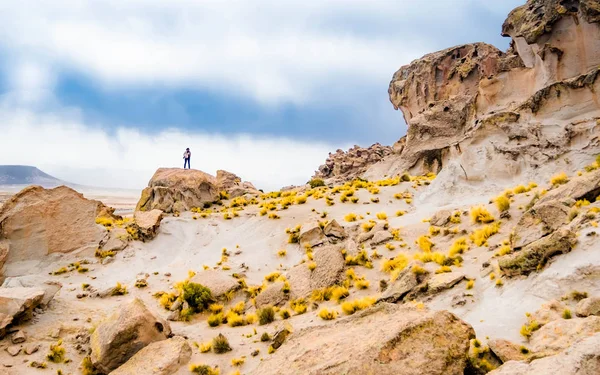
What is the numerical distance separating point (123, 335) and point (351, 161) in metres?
61.1

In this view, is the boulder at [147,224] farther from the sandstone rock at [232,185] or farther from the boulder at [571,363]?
the boulder at [571,363]

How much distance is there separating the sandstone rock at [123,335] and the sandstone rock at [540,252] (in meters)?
10.8

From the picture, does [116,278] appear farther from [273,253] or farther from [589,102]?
[589,102]

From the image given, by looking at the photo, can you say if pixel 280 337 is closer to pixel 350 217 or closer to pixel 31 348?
pixel 31 348

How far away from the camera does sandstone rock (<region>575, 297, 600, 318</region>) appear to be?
7636 mm

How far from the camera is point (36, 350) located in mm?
12469

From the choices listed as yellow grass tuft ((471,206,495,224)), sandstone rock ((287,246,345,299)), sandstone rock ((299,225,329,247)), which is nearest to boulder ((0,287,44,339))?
sandstone rock ((287,246,345,299))

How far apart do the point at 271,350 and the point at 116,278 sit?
1293 centimetres

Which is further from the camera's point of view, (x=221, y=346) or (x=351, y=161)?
(x=351, y=161)

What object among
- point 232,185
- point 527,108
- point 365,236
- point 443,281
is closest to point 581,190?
point 443,281

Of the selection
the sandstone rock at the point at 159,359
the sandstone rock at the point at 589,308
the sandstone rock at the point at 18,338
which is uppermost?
the sandstone rock at the point at 589,308

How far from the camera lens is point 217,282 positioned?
679 inches

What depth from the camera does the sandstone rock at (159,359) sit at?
34.9ft

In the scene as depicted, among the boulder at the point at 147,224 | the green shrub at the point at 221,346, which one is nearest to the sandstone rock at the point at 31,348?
the green shrub at the point at 221,346
